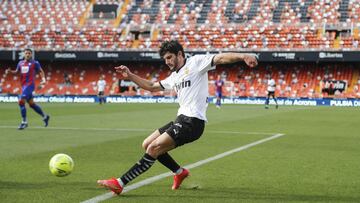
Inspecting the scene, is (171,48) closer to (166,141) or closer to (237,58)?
(237,58)

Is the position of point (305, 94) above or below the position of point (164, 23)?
below

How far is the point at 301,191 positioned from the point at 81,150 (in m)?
6.12

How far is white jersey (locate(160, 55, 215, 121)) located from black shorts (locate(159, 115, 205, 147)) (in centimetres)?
7

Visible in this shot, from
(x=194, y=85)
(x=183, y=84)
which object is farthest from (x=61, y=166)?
(x=194, y=85)

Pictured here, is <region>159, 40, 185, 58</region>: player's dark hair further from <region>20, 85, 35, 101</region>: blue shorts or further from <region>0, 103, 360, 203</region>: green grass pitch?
<region>20, 85, 35, 101</region>: blue shorts

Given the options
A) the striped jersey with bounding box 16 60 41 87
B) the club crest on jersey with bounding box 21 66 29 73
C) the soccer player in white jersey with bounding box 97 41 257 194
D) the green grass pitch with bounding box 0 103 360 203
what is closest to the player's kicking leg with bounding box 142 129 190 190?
the soccer player in white jersey with bounding box 97 41 257 194

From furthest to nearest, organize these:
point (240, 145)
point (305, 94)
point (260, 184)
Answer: point (305, 94), point (240, 145), point (260, 184)

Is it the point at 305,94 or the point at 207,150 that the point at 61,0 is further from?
the point at 207,150

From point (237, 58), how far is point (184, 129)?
121cm

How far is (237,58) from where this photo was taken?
696 centimetres

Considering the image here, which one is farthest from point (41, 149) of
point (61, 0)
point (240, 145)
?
point (61, 0)

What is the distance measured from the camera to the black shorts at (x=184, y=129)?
751 centimetres

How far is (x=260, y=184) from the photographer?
27.3 feet

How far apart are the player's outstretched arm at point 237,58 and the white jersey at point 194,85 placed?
209mm
